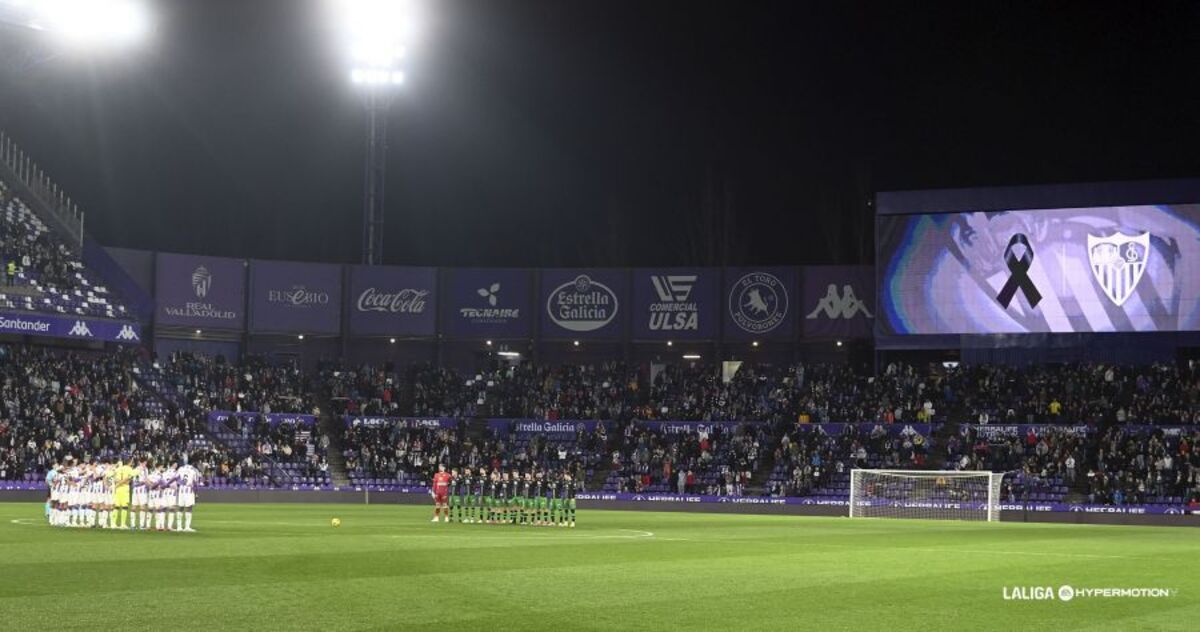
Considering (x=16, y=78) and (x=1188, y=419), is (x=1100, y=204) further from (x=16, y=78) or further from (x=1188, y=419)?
(x=16, y=78)

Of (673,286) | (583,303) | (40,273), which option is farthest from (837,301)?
(40,273)

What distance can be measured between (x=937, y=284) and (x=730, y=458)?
12.1 meters

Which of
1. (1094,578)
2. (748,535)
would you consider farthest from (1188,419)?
(1094,578)

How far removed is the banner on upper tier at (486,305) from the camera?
76312 mm

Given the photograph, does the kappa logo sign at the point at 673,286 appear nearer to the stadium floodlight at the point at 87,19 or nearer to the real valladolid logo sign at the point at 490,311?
the real valladolid logo sign at the point at 490,311

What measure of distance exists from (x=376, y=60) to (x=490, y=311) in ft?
50.4

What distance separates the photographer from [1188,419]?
61094 millimetres

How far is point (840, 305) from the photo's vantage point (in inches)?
2849

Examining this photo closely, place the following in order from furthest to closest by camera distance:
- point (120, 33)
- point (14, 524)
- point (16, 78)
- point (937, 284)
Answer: point (937, 284) → point (16, 78) → point (120, 33) → point (14, 524)

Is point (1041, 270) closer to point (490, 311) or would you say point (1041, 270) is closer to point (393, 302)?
point (490, 311)

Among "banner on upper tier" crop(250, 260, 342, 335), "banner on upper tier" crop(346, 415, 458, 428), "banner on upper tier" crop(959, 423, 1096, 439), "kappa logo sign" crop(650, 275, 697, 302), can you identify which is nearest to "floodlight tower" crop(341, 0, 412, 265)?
"banner on upper tier" crop(250, 260, 342, 335)

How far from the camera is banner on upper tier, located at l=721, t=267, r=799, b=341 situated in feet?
240

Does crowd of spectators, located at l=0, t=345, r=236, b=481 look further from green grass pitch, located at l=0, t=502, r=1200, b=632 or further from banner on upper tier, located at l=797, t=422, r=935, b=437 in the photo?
banner on upper tier, located at l=797, t=422, r=935, b=437

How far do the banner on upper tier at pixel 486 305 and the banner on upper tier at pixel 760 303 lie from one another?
10.6 m
